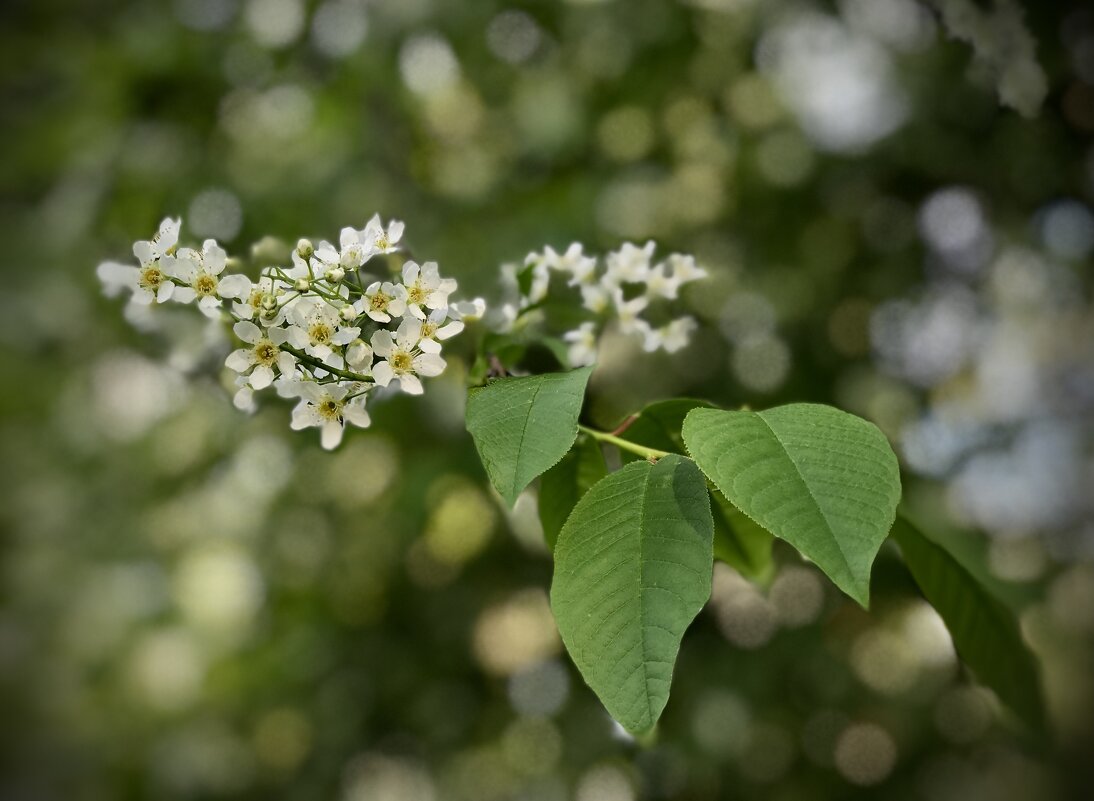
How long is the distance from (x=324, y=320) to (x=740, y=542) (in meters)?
0.30

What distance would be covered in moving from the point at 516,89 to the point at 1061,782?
144 centimetres

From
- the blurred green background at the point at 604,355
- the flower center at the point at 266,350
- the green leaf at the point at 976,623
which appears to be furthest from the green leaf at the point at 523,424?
the blurred green background at the point at 604,355

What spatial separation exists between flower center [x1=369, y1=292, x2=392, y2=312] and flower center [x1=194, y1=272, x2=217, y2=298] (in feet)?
0.31

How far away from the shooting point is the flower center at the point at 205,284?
452 mm

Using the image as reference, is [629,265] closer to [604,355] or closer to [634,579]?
[634,579]

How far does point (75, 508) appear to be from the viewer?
5.52 feet

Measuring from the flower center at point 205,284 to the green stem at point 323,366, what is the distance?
7 cm

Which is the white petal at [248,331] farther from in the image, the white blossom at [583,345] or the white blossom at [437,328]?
the white blossom at [583,345]

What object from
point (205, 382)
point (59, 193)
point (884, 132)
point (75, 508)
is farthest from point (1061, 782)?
point (59, 193)

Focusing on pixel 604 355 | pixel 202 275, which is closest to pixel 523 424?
pixel 202 275

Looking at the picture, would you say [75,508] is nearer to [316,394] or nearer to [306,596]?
[306,596]

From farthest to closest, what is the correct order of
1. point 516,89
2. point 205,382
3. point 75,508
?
point 75,508 → point 516,89 → point 205,382

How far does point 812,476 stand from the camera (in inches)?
13.4

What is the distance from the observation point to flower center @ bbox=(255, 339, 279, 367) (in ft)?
1.39
